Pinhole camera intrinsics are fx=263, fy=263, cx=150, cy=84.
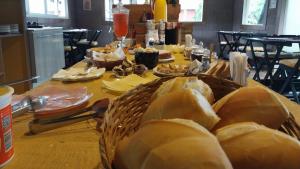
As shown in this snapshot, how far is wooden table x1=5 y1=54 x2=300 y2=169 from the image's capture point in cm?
44

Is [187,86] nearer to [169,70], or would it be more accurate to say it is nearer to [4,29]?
[169,70]

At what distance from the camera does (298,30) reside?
462 cm

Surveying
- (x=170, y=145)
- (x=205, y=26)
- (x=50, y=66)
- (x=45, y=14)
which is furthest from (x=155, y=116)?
(x=205, y=26)

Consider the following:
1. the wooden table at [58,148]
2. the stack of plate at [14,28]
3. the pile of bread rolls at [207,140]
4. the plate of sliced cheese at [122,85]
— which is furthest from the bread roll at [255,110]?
the stack of plate at [14,28]

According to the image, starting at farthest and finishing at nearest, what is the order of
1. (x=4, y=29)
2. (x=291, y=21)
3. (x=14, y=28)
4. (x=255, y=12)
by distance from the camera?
(x=255, y=12) < (x=291, y=21) < (x=14, y=28) < (x=4, y=29)

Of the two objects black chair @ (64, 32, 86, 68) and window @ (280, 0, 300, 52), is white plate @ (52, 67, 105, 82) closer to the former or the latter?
black chair @ (64, 32, 86, 68)

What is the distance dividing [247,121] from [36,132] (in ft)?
1.39

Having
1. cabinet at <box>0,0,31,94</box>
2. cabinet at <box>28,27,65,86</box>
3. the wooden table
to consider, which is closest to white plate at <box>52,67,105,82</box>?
the wooden table

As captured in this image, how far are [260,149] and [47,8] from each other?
236 inches

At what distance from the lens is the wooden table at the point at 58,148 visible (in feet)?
1.44

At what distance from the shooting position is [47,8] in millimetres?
5566

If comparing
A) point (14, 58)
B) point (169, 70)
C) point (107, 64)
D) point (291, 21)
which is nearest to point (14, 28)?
point (14, 58)

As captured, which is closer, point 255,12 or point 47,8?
point 47,8

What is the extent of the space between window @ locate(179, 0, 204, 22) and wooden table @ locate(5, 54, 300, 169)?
272 inches
